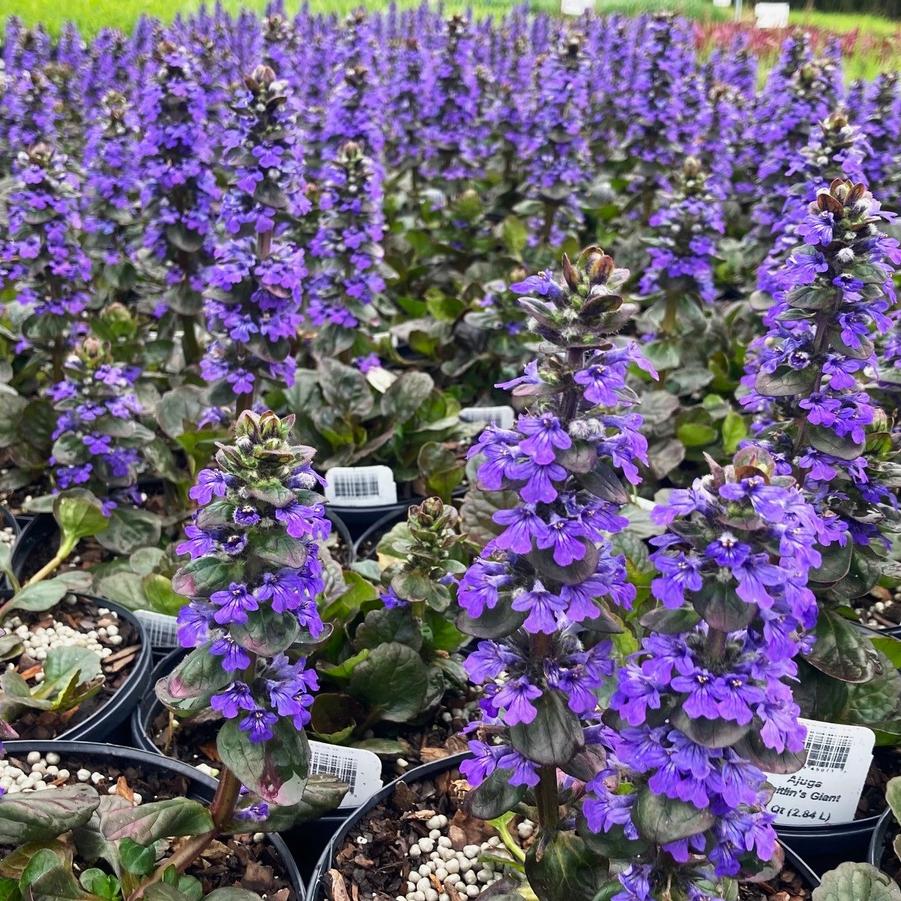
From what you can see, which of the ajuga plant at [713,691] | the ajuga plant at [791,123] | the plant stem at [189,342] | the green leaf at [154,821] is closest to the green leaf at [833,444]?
the ajuga plant at [713,691]

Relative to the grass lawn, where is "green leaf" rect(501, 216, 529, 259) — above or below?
below

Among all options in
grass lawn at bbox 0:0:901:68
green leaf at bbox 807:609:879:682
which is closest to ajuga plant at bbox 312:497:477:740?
green leaf at bbox 807:609:879:682

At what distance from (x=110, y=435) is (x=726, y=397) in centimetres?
333

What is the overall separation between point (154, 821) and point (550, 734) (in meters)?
1.02

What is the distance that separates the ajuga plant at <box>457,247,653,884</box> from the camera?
191 cm

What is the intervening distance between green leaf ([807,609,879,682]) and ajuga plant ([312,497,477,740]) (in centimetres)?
118

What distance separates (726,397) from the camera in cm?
524

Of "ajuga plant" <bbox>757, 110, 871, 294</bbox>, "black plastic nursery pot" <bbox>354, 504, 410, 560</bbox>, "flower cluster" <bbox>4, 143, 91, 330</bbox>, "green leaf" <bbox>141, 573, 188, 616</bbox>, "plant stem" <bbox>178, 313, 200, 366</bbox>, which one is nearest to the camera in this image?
"green leaf" <bbox>141, 573, 188, 616</bbox>

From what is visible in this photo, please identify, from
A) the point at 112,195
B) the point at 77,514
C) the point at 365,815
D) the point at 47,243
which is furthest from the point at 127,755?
the point at 112,195

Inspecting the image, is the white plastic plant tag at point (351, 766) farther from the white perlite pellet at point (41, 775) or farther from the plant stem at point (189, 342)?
the plant stem at point (189, 342)

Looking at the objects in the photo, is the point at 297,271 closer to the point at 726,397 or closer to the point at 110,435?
the point at 110,435

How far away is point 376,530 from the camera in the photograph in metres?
4.23

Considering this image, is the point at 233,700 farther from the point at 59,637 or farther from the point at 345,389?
the point at 345,389

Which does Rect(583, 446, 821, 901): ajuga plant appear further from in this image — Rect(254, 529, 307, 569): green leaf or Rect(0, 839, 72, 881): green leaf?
Rect(0, 839, 72, 881): green leaf
